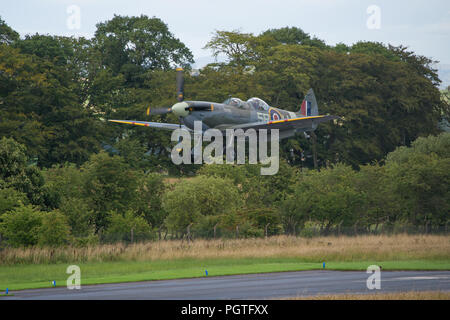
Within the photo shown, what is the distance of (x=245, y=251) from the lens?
39906 mm

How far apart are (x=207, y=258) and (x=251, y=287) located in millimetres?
12472

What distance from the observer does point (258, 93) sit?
7988cm

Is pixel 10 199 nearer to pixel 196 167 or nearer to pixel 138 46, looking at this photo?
pixel 196 167

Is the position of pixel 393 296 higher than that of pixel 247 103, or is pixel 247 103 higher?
pixel 247 103

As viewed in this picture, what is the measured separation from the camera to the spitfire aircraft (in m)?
44.4

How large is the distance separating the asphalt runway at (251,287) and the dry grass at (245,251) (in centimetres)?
818

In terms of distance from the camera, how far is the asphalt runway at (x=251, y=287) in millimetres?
23719

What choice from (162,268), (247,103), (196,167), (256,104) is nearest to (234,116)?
(247,103)

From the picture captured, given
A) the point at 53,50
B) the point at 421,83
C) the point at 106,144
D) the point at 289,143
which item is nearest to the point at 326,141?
the point at 289,143

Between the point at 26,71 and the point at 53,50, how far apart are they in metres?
10.7

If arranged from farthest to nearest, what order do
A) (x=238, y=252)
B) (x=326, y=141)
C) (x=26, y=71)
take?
(x=326, y=141) < (x=26, y=71) < (x=238, y=252)

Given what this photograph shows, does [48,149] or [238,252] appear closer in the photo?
[238,252]

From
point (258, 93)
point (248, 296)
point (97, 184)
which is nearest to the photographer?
point (248, 296)

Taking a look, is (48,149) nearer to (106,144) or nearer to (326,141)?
(106,144)
